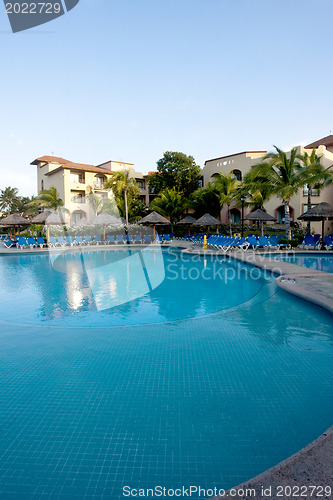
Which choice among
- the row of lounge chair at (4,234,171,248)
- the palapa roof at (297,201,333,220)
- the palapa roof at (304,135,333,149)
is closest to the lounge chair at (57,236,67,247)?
the row of lounge chair at (4,234,171,248)

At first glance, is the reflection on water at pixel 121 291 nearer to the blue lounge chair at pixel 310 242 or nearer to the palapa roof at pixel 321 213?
the blue lounge chair at pixel 310 242

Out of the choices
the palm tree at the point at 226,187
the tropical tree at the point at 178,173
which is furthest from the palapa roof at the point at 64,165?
the palm tree at the point at 226,187

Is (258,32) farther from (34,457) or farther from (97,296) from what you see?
(34,457)

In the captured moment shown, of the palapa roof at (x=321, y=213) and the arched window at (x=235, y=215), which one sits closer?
the palapa roof at (x=321, y=213)

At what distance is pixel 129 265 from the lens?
15.1 meters

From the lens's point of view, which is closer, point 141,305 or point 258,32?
point 141,305

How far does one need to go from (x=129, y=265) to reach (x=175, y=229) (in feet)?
57.8

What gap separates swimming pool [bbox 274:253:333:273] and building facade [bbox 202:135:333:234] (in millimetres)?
12124

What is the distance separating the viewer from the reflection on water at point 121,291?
7047mm

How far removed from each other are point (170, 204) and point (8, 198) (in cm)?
3117

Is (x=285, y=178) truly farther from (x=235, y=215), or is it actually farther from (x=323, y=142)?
(x=323, y=142)

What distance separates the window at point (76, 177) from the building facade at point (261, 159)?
13.1 metres

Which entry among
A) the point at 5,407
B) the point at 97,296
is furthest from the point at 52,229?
the point at 5,407

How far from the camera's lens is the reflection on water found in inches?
277
